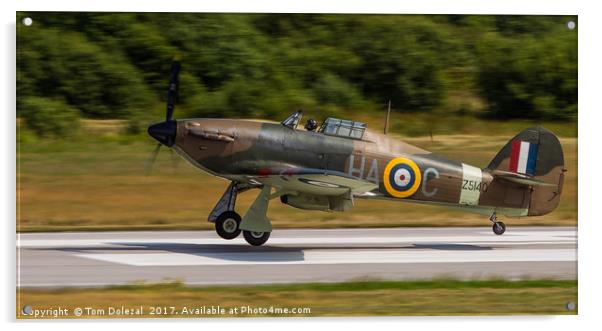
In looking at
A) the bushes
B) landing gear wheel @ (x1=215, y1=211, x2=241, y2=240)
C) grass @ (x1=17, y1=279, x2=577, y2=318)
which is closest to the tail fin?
grass @ (x1=17, y1=279, x2=577, y2=318)

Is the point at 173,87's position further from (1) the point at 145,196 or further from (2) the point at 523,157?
(2) the point at 523,157

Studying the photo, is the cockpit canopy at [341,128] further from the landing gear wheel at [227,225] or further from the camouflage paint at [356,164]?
the landing gear wheel at [227,225]

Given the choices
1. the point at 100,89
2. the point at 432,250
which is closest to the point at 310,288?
the point at 432,250

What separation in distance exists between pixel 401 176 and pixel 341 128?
118cm

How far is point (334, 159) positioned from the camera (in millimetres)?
13820

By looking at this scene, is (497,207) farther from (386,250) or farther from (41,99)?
(41,99)

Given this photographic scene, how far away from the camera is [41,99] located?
13.6 metres

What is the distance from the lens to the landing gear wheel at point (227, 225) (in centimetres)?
1427

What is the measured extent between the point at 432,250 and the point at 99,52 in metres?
6.19

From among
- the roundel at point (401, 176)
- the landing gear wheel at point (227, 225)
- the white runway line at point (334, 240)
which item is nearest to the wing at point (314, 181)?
the roundel at point (401, 176)

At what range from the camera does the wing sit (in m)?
13.1

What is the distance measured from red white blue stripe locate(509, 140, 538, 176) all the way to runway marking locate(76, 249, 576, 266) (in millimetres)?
1278

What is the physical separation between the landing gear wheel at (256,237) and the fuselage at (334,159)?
91cm

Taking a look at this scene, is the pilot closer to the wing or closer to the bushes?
the wing
